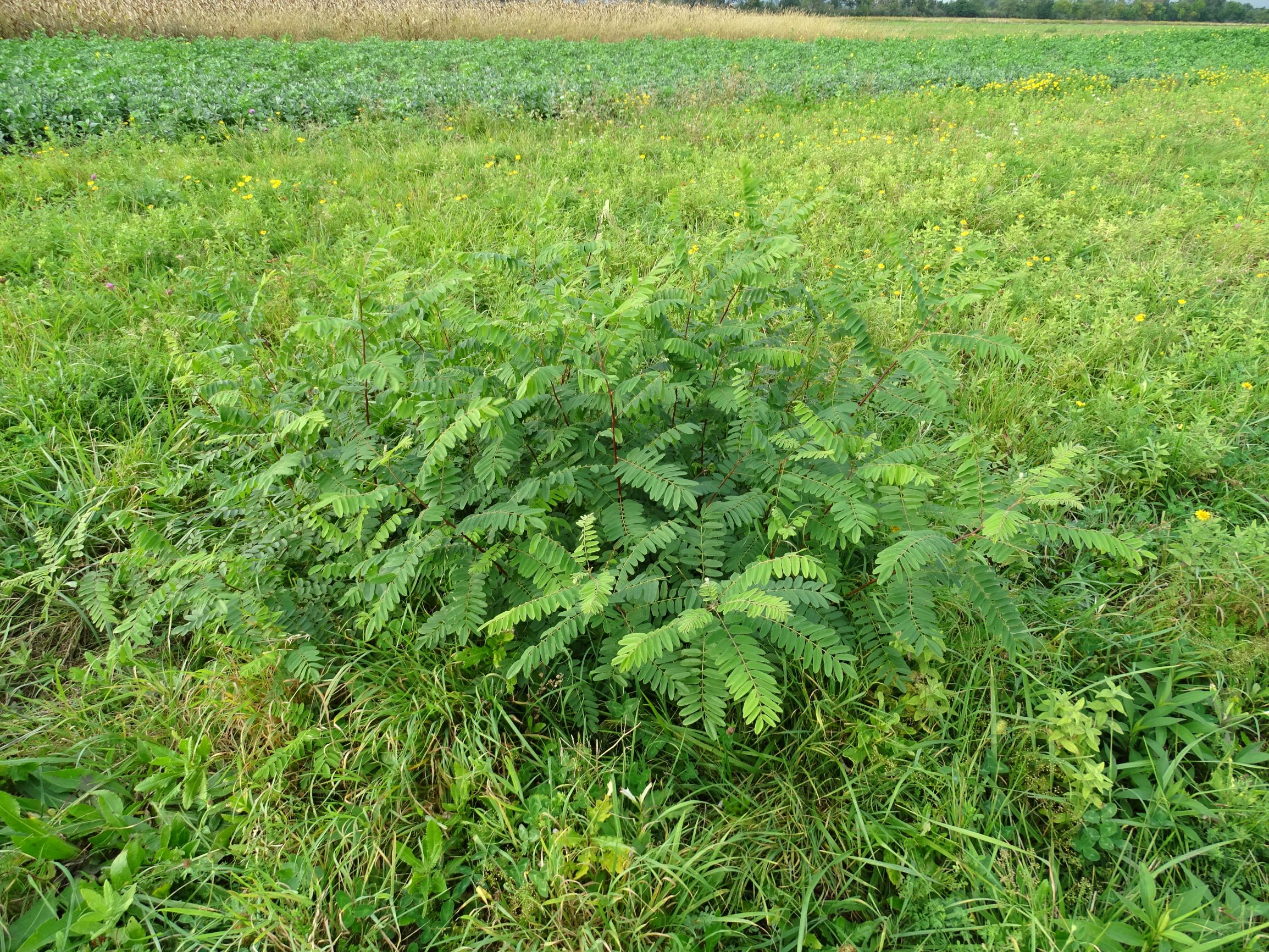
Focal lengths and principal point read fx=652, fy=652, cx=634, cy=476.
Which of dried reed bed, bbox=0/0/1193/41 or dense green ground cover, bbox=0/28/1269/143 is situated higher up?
dried reed bed, bbox=0/0/1193/41

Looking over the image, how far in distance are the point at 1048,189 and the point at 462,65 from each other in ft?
29.9

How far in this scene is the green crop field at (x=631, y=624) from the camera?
5.39ft

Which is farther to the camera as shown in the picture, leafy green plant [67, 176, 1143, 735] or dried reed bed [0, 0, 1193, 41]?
dried reed bed [0, 0, 1193, 41]

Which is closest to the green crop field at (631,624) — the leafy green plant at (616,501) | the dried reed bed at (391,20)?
the leafy green plant at (616,501)

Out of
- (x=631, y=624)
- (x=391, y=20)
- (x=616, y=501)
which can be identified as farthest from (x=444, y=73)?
(x=631, y=624)

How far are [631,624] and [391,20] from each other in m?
19.8

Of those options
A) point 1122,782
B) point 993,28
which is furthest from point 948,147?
point 993,28

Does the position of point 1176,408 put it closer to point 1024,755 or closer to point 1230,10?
point 1024,755

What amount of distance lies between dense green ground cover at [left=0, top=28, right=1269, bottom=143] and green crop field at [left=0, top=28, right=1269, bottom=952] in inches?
228

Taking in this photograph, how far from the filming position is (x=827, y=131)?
7.68m

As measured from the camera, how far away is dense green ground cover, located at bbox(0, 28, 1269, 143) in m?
7.50

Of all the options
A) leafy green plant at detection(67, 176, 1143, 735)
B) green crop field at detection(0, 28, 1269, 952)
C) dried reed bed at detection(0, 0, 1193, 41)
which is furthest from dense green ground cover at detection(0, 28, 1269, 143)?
leafy green plant at detection(67, 176, 1143, 735)

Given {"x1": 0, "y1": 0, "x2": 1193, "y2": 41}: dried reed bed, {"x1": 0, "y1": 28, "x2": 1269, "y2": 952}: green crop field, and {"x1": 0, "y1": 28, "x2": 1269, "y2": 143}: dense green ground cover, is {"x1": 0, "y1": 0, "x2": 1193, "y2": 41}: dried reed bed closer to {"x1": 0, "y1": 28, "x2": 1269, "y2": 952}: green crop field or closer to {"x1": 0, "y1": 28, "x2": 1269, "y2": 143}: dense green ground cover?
{"x1": 0, "y1": 28, "x2": 1269, "y2": 143}: dense green ground cover

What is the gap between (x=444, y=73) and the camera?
1020 cm
